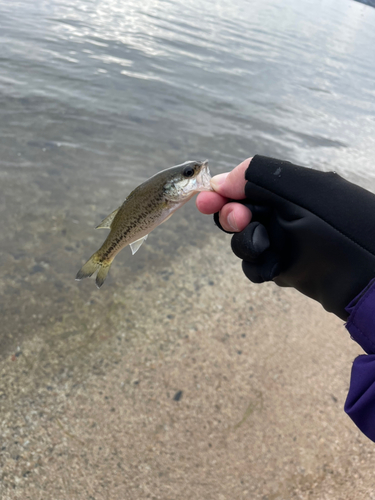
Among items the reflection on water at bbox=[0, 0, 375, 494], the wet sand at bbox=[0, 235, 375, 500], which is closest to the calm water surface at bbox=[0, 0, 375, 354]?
the reflection on water at bbox=[0, 0, 375, 494]

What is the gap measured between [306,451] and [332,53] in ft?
94.5

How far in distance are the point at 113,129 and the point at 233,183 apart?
23.1ft

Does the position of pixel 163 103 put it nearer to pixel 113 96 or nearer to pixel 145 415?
pixel 113 96

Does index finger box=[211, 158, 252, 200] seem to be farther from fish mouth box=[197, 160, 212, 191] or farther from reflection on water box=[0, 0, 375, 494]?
reflection on water box=[0, 0, 375, 494]

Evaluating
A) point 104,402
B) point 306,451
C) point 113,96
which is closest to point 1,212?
point 104,402

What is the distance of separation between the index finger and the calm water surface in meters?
2.53

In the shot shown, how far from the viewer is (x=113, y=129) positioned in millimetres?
8664

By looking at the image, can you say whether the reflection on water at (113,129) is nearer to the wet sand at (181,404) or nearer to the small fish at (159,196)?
the wet sand at (181,404)

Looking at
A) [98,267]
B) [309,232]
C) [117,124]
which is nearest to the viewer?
[309,232]

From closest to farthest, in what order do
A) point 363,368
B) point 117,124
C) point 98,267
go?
point 363,368 < point 98,267 < point 117,124

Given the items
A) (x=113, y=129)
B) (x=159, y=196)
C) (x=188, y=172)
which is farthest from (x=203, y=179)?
(x=113, y=129)

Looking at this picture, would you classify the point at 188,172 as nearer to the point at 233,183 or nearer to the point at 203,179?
the point at 203,179

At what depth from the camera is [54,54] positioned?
12.2 meters

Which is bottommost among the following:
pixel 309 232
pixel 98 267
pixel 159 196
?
pixel 98 267
